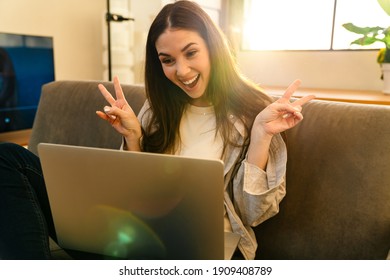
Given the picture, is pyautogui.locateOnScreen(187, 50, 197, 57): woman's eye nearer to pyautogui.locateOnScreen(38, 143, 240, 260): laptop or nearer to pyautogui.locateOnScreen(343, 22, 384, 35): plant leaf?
pyautogui.locateOnScreen(38, 143, 240, 260): laptop

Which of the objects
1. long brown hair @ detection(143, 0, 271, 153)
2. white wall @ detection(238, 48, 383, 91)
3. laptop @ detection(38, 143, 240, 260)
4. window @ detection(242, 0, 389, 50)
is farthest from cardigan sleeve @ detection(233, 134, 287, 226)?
window @ detection(242, 0, 389, 50)

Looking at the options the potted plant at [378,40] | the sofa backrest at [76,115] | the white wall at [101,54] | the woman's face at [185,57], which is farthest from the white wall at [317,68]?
the woman's face at [185,57]

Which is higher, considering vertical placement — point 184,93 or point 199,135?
point 184,93

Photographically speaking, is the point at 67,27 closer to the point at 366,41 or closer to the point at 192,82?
the point at 192,82

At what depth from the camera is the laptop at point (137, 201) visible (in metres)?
0.56

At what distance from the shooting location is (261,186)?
0.83 m

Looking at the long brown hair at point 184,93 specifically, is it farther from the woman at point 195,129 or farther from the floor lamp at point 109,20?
the floor lamp at point 109,20

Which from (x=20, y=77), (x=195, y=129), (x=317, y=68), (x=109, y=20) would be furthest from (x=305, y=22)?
(x=20, y=77)

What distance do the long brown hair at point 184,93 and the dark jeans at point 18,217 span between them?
0.36 m

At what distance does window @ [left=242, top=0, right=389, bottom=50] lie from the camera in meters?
1.90

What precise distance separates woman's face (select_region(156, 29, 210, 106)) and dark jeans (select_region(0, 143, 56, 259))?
1.52 feet

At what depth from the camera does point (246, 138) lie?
0.92 metres

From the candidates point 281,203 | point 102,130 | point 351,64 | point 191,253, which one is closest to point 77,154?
point 191,253

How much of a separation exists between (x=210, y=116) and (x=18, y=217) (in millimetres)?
565
